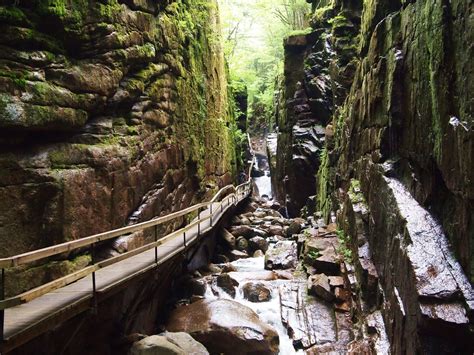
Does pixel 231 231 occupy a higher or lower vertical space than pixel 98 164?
lower

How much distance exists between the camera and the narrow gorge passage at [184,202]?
16.1 feet

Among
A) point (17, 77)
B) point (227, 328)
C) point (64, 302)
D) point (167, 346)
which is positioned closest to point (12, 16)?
point (17, 77)

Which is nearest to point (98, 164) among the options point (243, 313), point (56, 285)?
point (56, 285)

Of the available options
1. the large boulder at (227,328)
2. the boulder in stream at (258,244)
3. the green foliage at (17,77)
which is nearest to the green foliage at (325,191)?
the boulder in stream at (258,244)

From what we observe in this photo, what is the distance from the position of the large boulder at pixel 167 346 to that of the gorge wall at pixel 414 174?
3.36 metres

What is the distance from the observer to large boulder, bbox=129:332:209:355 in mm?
6066

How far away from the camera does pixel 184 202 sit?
469 inches

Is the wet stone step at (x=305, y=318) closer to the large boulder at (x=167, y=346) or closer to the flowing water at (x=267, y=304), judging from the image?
the flowing water at (x=267, y=304)

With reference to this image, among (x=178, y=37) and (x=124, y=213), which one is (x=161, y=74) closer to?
(x=178, y=37)

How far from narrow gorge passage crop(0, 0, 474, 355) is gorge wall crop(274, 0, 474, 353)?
33mm

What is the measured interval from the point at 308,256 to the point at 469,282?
21.6 feet

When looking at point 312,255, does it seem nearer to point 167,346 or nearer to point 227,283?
point 227,283

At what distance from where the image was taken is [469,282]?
15.1ft

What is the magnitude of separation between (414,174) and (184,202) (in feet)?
23.5
